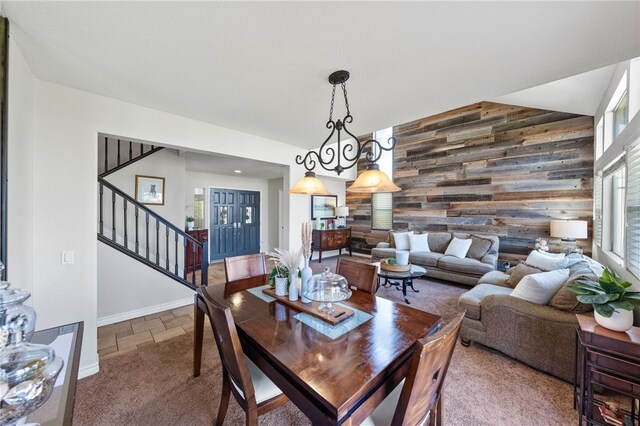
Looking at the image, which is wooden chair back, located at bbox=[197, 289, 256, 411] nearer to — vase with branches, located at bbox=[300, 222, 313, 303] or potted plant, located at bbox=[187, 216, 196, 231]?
vase with branches, located at bbox=[300, 222, 313, 303]

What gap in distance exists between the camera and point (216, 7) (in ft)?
3.96

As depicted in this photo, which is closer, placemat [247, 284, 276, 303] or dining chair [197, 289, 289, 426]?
dining chair [197, 289, 289, 426]

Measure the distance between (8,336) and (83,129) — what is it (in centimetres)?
191

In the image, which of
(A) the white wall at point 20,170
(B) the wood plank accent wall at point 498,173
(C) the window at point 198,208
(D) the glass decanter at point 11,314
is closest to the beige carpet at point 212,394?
(A) the white wall at point 20,170

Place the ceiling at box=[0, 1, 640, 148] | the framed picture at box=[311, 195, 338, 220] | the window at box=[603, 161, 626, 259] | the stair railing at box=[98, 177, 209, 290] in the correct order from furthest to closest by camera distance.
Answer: the framed picture at box=[311, 195, 338, 220], the stair railing at box=[98, 177, 209, 290], the window at box=[603, 161, 626, 259], the ceiling at box=[0, 1, 640, 148]

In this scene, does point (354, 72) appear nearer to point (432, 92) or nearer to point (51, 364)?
point (432, 92)

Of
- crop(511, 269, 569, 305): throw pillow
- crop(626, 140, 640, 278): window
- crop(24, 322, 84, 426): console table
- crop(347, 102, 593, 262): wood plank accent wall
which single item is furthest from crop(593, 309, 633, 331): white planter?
crop(347, 102, 593, 262): wood plank accent wall

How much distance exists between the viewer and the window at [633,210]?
78.5 inches

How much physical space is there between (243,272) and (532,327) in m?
2.66

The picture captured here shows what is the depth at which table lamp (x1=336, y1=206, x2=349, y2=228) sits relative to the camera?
22.2 ft

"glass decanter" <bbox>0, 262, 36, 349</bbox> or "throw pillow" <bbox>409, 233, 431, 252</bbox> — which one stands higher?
"glass decanter" <bbox>0, 262, 36, 349</bbox>

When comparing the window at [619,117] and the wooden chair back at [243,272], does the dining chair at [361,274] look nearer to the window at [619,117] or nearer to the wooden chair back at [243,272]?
the wooden chair back at [243,272]

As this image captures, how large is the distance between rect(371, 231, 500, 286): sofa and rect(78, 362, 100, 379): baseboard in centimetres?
482

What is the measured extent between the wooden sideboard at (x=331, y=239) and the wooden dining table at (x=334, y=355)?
456 centimetres
